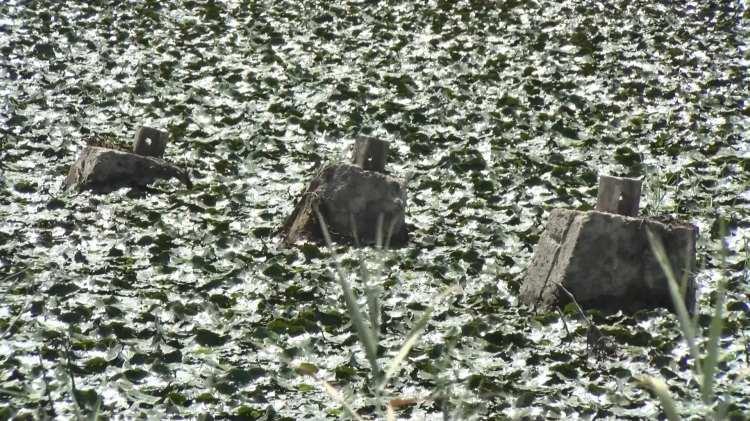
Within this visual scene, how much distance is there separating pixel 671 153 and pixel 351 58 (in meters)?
3.40

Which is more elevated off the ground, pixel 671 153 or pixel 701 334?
pixel 671 153

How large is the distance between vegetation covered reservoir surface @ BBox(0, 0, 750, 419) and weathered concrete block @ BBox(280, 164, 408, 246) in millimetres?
185

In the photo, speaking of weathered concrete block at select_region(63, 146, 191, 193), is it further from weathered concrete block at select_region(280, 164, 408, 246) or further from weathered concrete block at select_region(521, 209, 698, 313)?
weathered concrete block at select_region(521, 209, 698, 313)

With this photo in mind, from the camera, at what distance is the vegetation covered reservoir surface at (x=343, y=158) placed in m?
3.93

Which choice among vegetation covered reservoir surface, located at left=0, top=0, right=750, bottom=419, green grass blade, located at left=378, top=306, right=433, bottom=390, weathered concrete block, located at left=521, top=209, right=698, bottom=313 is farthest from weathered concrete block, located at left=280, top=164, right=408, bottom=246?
green grass blade, located at left=378, top=306, right=433, bottom=390

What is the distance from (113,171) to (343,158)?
1584mm

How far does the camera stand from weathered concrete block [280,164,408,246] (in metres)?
5.71

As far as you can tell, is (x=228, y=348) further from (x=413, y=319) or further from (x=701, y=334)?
(x=701, y=334)

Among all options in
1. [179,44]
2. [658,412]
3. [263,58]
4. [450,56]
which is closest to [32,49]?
[179,44]

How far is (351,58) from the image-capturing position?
9.33m

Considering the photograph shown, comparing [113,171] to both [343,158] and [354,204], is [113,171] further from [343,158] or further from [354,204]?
[354,204]

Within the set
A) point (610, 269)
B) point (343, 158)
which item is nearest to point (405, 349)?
point (610, 269)

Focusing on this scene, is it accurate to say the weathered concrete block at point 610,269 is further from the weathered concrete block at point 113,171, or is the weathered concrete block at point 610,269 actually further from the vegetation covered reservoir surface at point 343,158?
the weathered concrete block at point 113,171

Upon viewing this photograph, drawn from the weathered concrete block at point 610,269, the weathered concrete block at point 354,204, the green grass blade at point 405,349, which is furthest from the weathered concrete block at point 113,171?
the green grass blade at point 405,349
